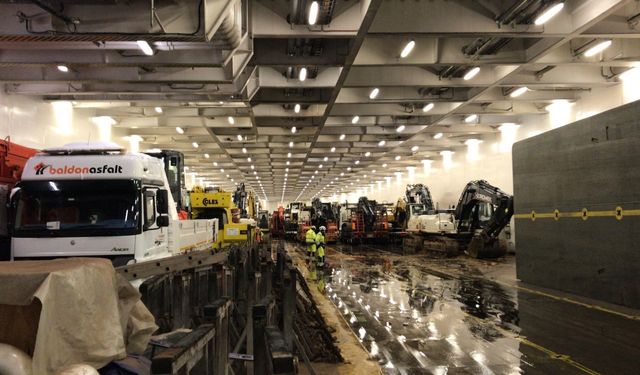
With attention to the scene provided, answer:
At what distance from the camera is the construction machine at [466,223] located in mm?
22828

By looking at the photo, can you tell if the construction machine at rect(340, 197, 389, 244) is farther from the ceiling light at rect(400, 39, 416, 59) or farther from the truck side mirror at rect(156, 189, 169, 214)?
the truck side mirror at rect(156, 189, 169, 214)

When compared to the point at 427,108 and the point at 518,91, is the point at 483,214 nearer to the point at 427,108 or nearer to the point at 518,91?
the point at 427,108

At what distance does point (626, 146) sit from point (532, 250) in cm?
487

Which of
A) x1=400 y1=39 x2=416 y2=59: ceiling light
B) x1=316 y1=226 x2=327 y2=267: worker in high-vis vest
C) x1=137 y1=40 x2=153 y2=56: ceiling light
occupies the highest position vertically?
x1=400 y1=39 x2=416 y2=59: ceiling light

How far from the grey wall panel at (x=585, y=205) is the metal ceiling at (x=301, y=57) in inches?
105

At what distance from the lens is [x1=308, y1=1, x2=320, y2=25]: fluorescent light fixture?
1064 centimetres

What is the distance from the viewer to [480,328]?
962cm

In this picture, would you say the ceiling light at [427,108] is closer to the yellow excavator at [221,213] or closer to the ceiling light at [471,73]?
the ceiling light at [471,73]

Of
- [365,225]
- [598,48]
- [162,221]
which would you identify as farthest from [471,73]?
[365,225]

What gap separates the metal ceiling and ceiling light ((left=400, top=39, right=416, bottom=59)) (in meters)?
0.25

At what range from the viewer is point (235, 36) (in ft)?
35.4

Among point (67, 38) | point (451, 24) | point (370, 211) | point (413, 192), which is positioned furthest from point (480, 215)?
point (67, 38)

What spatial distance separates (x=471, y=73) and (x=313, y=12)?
7.70 metres

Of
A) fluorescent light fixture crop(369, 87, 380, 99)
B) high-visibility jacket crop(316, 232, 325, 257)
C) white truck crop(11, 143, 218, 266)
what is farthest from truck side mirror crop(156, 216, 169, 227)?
high-visibility jacket crop(316, 232, 325, 257)
